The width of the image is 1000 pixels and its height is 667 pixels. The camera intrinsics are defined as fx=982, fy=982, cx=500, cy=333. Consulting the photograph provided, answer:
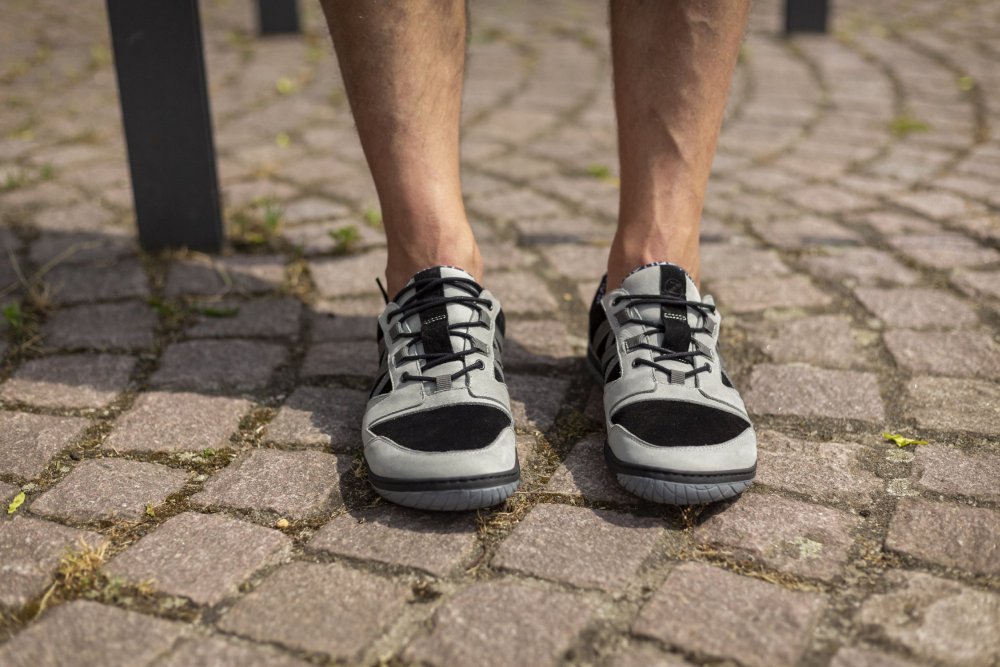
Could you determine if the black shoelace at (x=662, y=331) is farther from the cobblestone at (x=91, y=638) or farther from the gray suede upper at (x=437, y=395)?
the cobblestone at (x=91, y=638)

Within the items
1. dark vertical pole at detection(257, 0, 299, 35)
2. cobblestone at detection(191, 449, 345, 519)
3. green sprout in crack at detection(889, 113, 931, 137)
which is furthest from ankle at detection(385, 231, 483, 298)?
dark vertical pole at detection(257, 0, 299, 35)

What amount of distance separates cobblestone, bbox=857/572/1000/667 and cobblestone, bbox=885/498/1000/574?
0.07 m

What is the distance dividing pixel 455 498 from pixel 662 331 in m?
0.51

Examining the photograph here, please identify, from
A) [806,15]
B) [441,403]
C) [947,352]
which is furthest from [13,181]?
[806,15]

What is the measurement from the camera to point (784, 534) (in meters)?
1.60

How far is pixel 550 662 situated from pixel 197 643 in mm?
484

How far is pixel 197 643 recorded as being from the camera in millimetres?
1347

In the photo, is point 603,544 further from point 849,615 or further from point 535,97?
point 535,97

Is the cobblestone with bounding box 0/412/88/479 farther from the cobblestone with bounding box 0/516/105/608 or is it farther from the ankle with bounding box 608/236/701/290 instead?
the ankle with bounding box 608/236/701/290

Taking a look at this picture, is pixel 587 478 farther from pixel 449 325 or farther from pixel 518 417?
pixel 449 325

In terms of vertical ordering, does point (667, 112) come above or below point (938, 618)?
above

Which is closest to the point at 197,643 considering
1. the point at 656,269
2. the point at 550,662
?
the point at 550,662

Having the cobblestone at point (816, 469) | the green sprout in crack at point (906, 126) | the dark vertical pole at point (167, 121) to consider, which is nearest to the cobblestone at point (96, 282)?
the dark vertical pole at point (167, 121)

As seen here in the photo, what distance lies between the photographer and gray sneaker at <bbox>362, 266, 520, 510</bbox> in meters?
1.60
